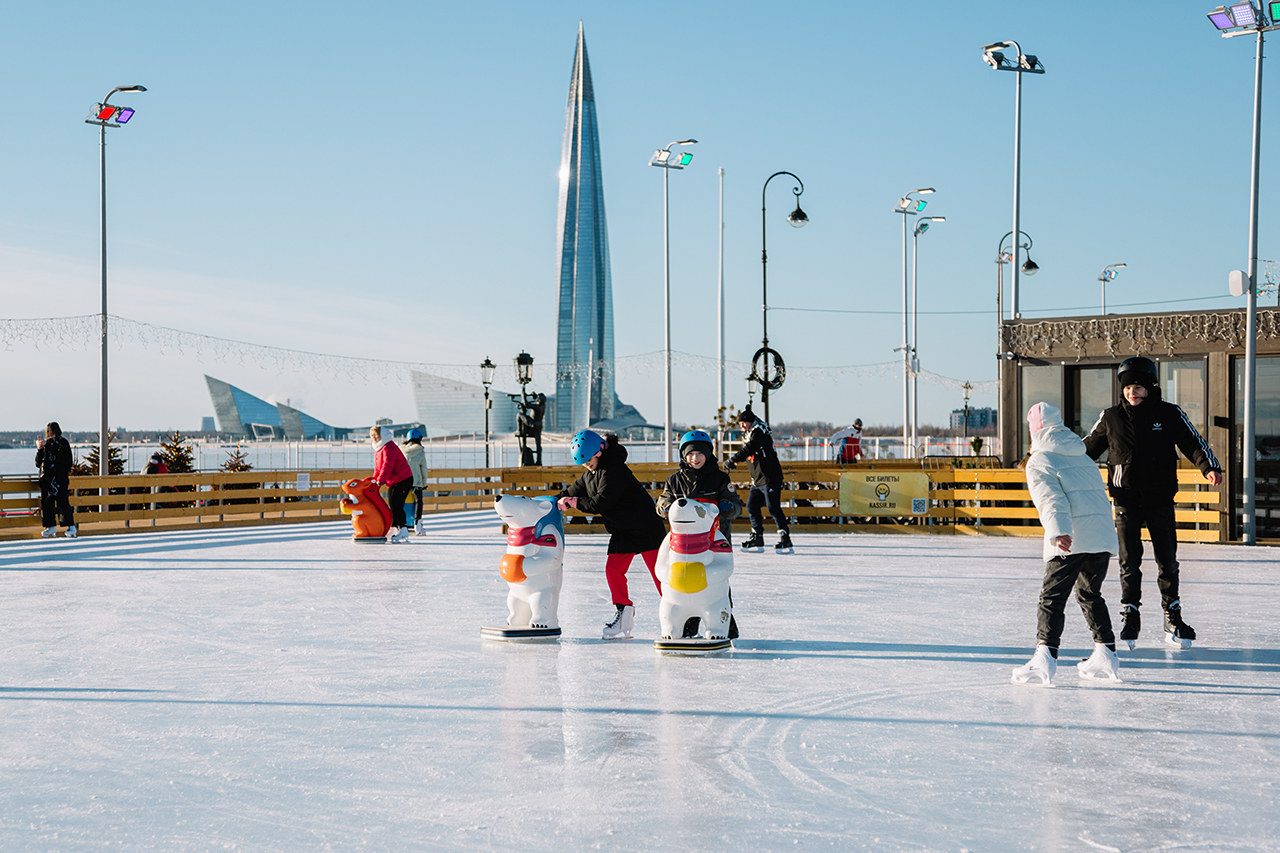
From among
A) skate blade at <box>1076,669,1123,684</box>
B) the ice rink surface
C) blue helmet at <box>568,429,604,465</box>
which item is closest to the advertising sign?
the ice rink surface

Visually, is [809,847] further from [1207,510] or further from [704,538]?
[1207,510]

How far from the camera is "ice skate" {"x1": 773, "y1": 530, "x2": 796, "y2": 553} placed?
40.3ft

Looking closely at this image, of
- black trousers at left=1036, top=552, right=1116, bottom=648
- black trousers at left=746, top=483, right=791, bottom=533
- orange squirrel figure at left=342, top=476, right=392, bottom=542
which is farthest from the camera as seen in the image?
orange squirrel figure at left=342, top=476, right=392, bottom=542

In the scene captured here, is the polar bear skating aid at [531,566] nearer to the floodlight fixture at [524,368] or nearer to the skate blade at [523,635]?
the skate blade at [523,635]

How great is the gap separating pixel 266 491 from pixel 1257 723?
16833 mm

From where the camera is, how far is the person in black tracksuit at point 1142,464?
6.16 m

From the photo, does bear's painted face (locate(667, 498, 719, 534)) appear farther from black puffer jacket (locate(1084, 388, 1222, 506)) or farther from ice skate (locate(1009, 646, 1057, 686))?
black puffer jacket (locate(1084, 388, 1222, 506))

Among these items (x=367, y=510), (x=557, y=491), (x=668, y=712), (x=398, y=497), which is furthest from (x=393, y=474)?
(x=668, y=712)

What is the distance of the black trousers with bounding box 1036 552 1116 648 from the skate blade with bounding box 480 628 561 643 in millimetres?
2802

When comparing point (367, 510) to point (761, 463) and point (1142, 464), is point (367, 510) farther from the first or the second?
point (1142, 464)

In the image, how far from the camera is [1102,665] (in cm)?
546

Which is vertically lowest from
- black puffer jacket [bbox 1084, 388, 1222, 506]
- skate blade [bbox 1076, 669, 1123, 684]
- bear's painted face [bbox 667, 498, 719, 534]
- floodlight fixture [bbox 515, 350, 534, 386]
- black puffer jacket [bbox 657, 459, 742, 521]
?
skate blade [bbox 1076, 669, 1123, 684]

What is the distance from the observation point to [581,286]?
10244 cm

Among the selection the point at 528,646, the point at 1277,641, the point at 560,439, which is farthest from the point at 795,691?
the point at 560,439
